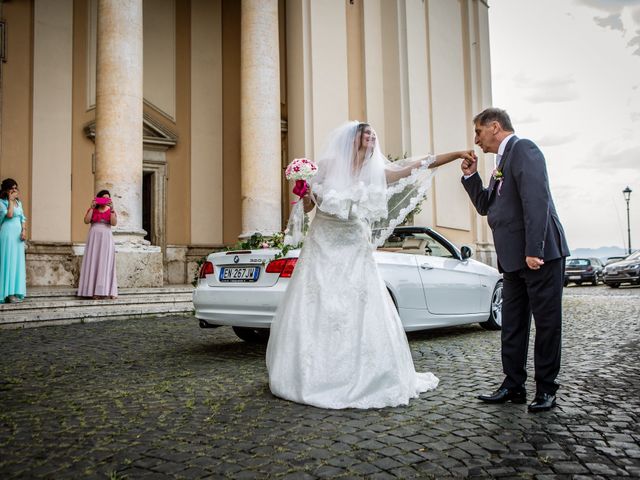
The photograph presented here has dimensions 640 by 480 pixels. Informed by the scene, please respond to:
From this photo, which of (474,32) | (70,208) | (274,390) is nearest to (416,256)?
(274,390)

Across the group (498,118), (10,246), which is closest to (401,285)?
(498,118)

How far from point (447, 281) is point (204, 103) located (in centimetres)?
1231

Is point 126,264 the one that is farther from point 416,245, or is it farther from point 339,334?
point 339,334

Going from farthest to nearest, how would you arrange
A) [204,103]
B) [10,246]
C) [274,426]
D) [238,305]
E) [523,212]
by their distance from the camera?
1. [204,103]
2. [10,246]
3. [238,305]
4. [523,212]
5. [274,426]

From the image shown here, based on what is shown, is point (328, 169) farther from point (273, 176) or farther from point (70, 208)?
point (70, 208)

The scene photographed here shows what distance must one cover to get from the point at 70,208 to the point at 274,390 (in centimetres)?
1258

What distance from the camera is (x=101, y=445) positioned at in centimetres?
298

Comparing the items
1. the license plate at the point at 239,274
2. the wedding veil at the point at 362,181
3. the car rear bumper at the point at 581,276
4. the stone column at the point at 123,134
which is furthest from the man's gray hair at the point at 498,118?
the car rear bumper at the point at 581,276

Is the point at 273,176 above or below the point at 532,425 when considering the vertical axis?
above

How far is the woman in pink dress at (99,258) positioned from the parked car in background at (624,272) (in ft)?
60.2

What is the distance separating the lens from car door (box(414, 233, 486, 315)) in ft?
21.9

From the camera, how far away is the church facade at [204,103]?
523 inches

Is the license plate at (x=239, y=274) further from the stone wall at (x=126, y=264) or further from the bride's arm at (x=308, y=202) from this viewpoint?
the stone wall at (x=126, y=264)

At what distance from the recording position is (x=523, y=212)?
3783 millimetres
